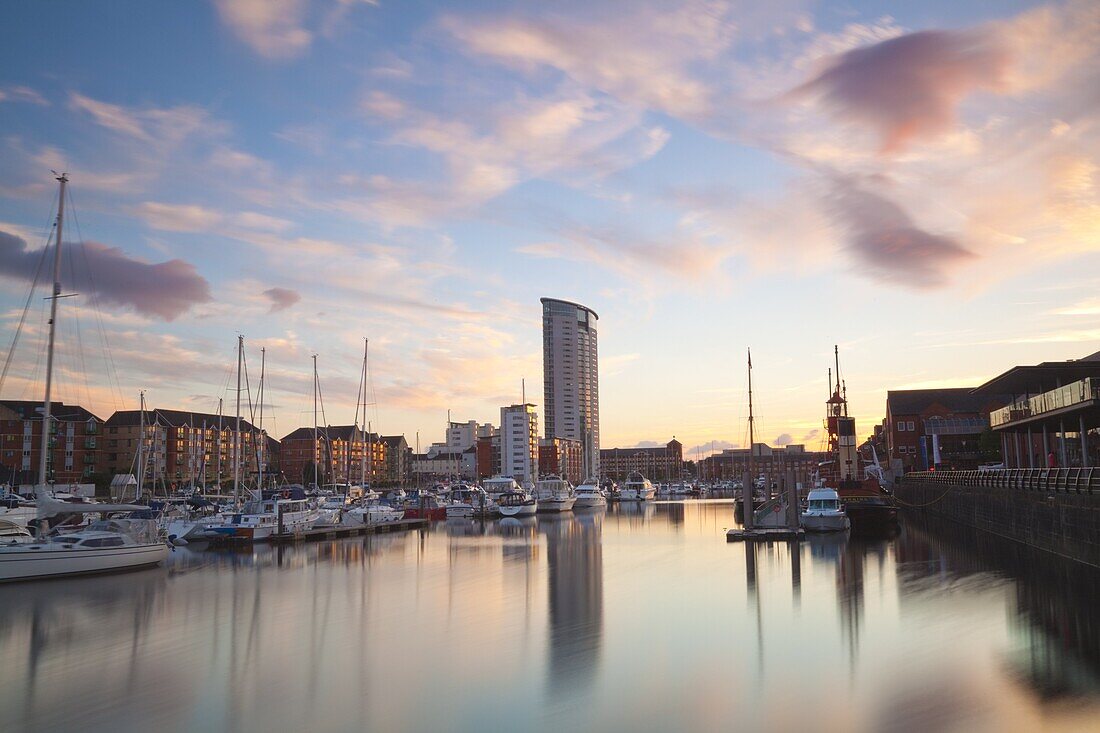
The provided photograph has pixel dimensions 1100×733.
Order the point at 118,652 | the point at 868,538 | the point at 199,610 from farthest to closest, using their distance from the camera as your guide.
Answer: the point at 868,538 < the point at 199,610 < the point at 118,652

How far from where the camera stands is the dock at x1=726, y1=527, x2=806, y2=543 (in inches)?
1848

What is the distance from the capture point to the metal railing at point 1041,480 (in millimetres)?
27906

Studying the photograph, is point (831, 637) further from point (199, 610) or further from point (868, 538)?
point (868, 538)

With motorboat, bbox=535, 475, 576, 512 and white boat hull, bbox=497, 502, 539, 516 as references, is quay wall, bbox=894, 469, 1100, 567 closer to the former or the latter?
white boat hull, bbox=497, 502, 539, 516

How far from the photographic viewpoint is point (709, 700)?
51.3 feet

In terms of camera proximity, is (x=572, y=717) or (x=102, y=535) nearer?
(x=572, y=717)

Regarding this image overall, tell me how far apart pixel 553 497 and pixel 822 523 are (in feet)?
149

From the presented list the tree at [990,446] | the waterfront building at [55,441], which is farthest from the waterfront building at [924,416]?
the waterfront building at [55,441]

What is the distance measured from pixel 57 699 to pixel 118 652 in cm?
453

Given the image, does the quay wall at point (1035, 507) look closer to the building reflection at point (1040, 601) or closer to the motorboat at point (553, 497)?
the building reflection at point (1040, 601)

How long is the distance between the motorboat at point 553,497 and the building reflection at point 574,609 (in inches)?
1409

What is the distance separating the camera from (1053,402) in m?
42.0

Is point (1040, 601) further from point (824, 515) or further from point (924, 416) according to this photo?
point (924, 416)

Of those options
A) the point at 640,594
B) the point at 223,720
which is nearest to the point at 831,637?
the point at 640,594
